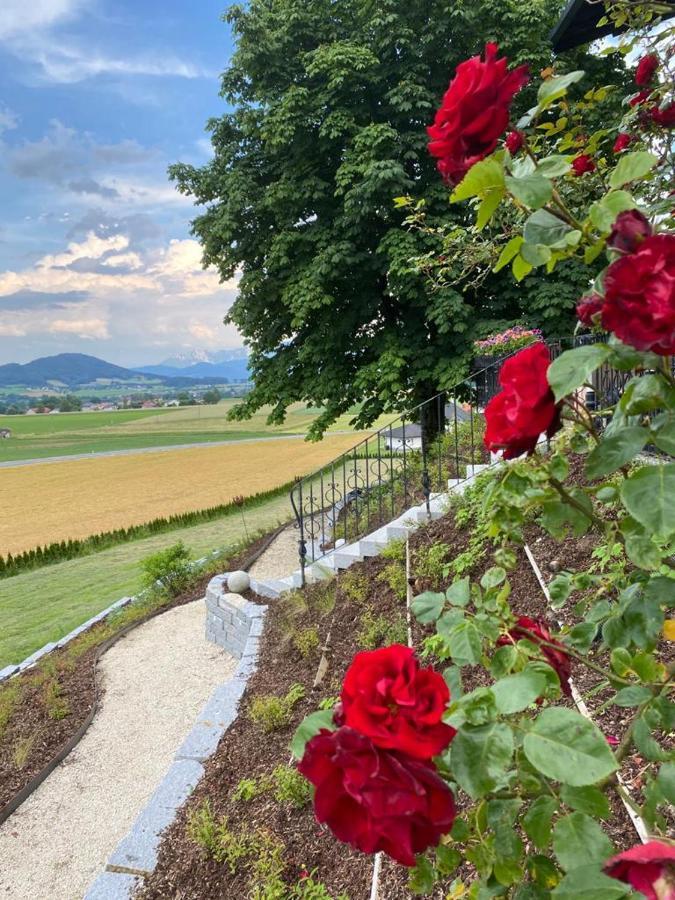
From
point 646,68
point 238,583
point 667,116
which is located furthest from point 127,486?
point 667,116

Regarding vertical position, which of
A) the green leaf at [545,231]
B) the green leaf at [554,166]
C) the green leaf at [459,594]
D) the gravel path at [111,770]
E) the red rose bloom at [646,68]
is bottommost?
the gravel path at [111,770]

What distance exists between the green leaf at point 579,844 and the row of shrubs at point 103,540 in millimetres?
11273

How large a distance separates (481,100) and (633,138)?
174 centimetres

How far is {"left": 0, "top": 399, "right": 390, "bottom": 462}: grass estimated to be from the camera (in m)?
39.7

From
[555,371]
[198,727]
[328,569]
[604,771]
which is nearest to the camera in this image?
→ [604,771]

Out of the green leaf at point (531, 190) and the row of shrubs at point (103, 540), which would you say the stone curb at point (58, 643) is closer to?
the row of shrubs at point (103, 540)

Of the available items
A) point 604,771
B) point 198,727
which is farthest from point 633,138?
point 198,727

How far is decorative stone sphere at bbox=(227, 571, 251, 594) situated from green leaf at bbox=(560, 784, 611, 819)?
22.1 feet

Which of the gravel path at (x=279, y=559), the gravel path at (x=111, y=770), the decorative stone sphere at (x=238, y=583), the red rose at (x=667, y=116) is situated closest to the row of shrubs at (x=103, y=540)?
the gravel path at (x=279, y=559)

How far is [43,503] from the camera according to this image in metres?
18.5

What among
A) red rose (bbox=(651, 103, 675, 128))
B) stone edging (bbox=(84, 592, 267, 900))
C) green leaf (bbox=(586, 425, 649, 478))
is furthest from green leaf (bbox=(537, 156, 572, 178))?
stone edging (bbox=(84, 592, 267, 900))

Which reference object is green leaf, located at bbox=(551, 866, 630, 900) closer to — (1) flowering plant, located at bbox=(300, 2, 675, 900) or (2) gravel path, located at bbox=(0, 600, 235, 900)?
(1) flowering plant, located at bbox=(300, 2, 675, 900)

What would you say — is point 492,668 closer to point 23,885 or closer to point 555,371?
point 555,371

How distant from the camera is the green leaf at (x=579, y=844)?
0.70m
